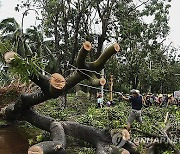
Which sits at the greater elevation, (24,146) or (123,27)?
(123,27)

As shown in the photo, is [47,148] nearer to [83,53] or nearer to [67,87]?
[67,87]

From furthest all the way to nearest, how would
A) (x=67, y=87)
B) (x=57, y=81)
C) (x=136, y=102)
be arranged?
1. (x=136, y=102)
2. (x=67, y=87)
3. (x=57, y=81)

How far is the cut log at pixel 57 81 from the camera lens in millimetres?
→ 6207

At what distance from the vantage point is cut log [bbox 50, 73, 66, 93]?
621cm

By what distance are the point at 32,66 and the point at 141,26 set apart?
13.5 m

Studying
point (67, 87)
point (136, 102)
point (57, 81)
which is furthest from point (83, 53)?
point (136, 102)

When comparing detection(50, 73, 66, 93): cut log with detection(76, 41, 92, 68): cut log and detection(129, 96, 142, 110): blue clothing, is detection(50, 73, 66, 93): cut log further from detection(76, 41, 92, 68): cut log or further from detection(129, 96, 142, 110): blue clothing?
detection(129, 96, 142, 110): blue clothing

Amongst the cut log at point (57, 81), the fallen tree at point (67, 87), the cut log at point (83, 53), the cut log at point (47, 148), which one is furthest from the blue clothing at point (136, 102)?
the cut log at point (47, 148)

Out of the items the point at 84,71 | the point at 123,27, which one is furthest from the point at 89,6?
the point at 84,71

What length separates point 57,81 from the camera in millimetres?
6289

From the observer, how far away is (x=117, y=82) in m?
23.3

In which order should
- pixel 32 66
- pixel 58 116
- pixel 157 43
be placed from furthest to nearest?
pixel 157 43 < pixel 58 116 < pixel 32 66

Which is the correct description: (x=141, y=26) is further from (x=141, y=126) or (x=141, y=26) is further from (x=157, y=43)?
(x=141, y=126)

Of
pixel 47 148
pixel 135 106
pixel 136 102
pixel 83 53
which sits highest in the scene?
pixel 83 53
